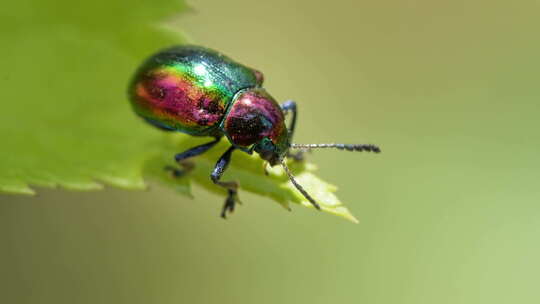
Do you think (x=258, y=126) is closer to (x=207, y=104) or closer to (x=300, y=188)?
(x=207, y=104)

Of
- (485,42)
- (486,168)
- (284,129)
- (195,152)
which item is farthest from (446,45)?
(195,152)

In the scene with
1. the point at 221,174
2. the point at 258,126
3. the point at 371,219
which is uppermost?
the point at 258,126

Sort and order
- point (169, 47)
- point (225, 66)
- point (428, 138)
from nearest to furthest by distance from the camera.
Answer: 1. point (169, 47)
2. point (225, 66)
3. point (428, 138)

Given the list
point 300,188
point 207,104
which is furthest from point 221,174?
point 207,104

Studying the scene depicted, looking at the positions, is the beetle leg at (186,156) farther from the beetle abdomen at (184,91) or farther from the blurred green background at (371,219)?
the blurred green background at (371,219)

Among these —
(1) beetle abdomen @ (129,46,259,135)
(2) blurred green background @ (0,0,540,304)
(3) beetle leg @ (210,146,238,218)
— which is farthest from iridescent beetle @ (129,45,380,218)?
(2) blurred green background @ (0,0,540,304)

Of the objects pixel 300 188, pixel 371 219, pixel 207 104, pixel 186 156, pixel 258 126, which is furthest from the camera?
pixel 371 219

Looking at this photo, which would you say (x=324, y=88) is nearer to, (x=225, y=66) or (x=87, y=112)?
(x=225, y=66)
